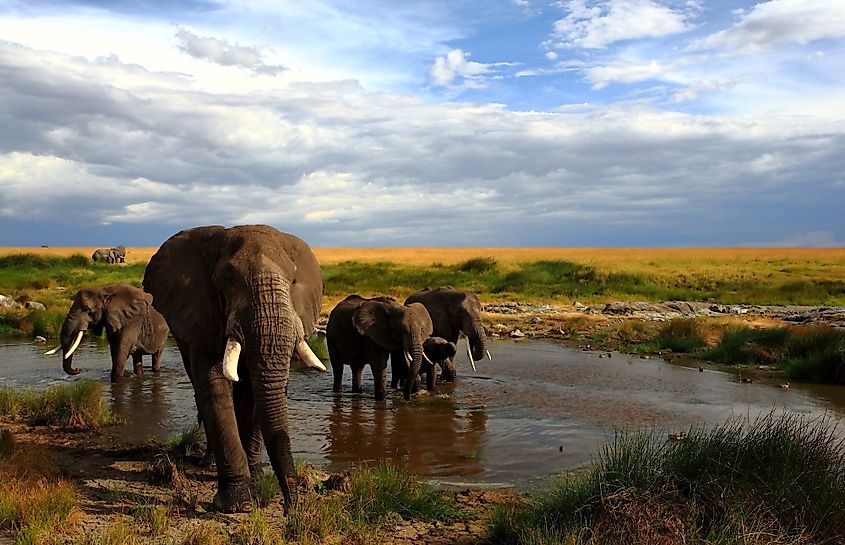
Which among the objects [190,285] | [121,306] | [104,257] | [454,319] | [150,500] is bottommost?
[150,500]

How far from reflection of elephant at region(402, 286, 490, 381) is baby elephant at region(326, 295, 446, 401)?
1562 millimetres

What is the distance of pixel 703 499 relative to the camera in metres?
6.60

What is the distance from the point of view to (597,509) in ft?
21.0

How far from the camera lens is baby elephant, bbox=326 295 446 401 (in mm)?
14305

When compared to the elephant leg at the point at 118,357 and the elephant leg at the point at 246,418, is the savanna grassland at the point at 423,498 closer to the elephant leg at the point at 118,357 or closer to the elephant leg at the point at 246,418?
the elephant leg at the point at 246,418

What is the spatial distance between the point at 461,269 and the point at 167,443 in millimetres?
40405

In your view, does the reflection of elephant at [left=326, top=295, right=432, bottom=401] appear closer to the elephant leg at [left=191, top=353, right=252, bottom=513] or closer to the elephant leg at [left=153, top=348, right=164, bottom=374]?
A: the elephant leg at [left=153, top=348, right=164, bottom=374]

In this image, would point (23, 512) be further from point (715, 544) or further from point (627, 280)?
point (627, 280)

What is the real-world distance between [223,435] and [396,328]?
7311mm

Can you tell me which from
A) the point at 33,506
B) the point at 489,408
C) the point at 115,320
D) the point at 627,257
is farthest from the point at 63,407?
the point at 627,257

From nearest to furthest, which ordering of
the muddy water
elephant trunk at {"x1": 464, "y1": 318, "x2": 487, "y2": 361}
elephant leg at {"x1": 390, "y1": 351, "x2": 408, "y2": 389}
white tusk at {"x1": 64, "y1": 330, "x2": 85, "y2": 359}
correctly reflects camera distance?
1. the muddy water
2. white tusk at {"x1": 64, "y1": 330, "x2": 85, "y2": 359}
3. elephant leg at {"x1": 390, "y1": 351, "x2": 408, "y2": 389}
4. elephant trunk at {"x1": 464, "y1": 318, "x2": 487, "y2": 361}

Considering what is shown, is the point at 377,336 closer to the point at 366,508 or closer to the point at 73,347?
the point at 73,347

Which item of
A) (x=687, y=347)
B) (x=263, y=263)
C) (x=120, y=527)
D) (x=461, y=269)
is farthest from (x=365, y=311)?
(x=461, y=269)

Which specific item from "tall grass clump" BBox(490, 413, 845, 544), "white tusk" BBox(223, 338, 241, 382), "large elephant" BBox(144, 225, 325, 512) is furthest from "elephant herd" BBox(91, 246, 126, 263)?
"tall grass clump" BBox(490, 413, 845, 544)
